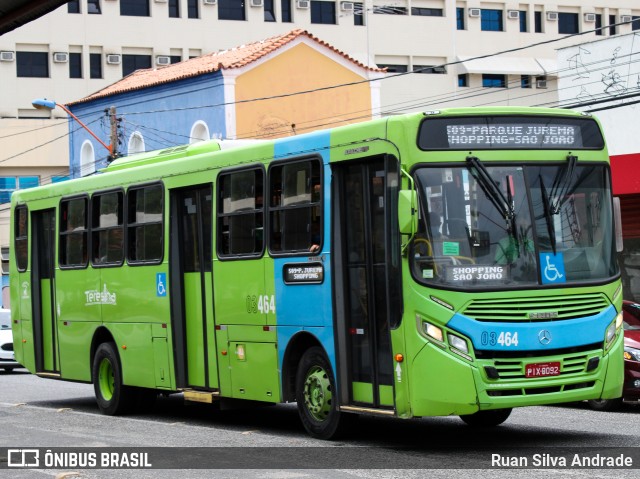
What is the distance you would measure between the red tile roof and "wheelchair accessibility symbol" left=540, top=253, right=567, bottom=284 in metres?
30.5

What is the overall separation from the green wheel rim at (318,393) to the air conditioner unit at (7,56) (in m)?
50.8

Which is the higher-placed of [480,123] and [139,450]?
[480,123]

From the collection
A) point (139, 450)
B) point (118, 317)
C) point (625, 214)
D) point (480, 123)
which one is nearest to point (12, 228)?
point (118, 317)

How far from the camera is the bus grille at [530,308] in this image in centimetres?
1182

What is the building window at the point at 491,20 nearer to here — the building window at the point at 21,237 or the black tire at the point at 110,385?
the building window at the point at 21,237

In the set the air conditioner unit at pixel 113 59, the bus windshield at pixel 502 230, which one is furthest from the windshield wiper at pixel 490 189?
the air conditioner unit at pixel 113 59

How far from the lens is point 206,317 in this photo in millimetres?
15523

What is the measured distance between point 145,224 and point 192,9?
4959 centimetres

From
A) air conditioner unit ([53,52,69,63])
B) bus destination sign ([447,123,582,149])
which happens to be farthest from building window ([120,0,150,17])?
bus destination sign ([447,123,582,149])

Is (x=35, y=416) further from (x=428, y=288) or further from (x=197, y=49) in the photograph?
(x=197, y=49)

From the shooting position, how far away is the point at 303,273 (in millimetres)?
13516

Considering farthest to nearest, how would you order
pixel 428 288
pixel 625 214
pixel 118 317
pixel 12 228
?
1. pixel 625 214
2. pixel 12 228
3. pixel 118 317
4. pixel 428 288

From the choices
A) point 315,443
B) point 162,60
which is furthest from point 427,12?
point 315,443

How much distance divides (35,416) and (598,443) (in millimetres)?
8238
